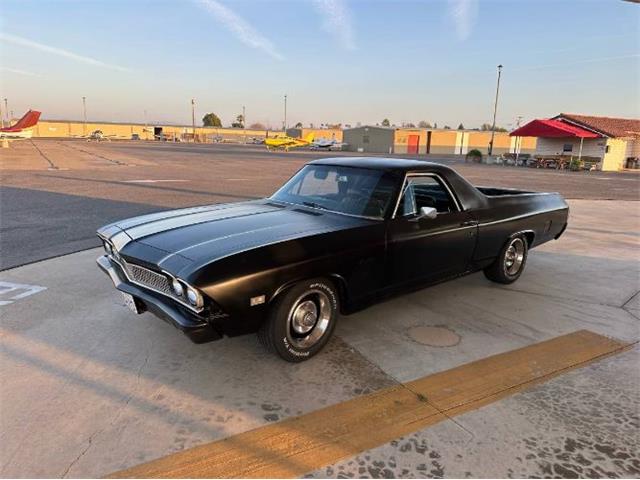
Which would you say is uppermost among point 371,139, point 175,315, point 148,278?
point 371,139

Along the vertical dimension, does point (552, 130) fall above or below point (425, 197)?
above

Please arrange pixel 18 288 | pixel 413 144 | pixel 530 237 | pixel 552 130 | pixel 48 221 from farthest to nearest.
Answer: pixel 413 144 < pixel 552 130 < pixel 48 221 < pixel 530 237 < pixel 18 288

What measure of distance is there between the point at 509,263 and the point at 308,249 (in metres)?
3.34

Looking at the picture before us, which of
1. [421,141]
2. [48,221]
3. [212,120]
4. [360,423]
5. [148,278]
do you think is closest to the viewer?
[360,423]

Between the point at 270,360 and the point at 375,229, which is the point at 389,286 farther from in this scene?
the point at 270,360

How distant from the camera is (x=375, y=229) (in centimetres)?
379

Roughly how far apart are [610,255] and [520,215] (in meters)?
2.95

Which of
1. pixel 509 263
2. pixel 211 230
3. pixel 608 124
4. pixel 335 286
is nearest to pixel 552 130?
pixel 608 124

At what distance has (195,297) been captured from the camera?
2930mm

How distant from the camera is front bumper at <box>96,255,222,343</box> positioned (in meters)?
2.93

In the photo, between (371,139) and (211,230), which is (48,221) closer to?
(211,230)

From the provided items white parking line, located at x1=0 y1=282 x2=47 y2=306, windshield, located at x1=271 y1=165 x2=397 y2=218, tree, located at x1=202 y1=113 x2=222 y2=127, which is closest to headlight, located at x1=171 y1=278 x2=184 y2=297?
windshield, located at x1=271 y1=165 x2=397 y2=218

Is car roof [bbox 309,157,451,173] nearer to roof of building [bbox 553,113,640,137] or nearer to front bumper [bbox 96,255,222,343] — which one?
front bumper [bbox 96,255,222,343]

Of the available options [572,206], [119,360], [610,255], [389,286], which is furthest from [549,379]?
[572,206]
